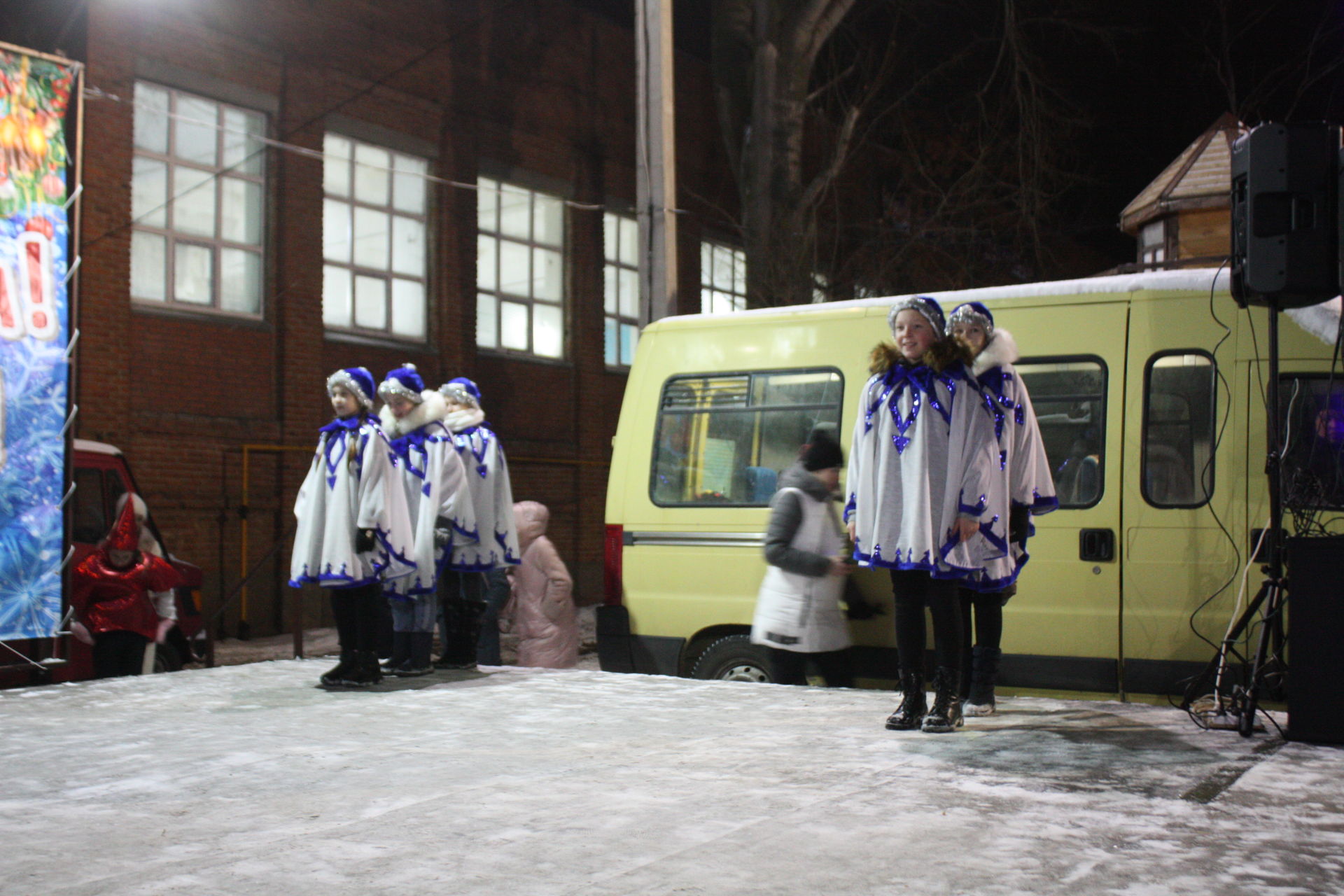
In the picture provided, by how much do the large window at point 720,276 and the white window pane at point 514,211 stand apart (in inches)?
140

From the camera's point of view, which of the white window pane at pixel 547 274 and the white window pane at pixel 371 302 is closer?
the white window pane at pixel 371 302

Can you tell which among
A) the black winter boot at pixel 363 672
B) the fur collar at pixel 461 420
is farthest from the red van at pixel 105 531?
the fur collar at pixel 461 420

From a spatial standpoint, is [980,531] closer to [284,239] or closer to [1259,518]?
[1259,518]

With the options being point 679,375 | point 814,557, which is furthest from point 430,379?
point 814,557

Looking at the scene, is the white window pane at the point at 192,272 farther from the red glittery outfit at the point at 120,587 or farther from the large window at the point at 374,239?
the red glittery outfit at the point at 120,587

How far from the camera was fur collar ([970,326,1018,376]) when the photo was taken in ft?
17.9

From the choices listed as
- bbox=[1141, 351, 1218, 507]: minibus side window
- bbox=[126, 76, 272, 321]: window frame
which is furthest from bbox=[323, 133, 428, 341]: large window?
bbox=[1141, 351, 1218, 507]: minibus side window

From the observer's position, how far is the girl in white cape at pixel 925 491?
515 centimetres

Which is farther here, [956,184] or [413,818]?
[956,184]

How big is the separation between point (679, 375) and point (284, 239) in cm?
789

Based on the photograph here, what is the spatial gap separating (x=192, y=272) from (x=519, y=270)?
16.1ft

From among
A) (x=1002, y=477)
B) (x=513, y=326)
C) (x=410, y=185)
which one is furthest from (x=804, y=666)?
(x=513, y=326)

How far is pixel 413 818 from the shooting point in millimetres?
3885

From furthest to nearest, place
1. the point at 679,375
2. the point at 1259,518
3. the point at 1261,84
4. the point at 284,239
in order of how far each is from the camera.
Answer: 1. the point at 284,239
2. the point at 1261,84
3. the point at 679,375
4. the point at 1259,518
